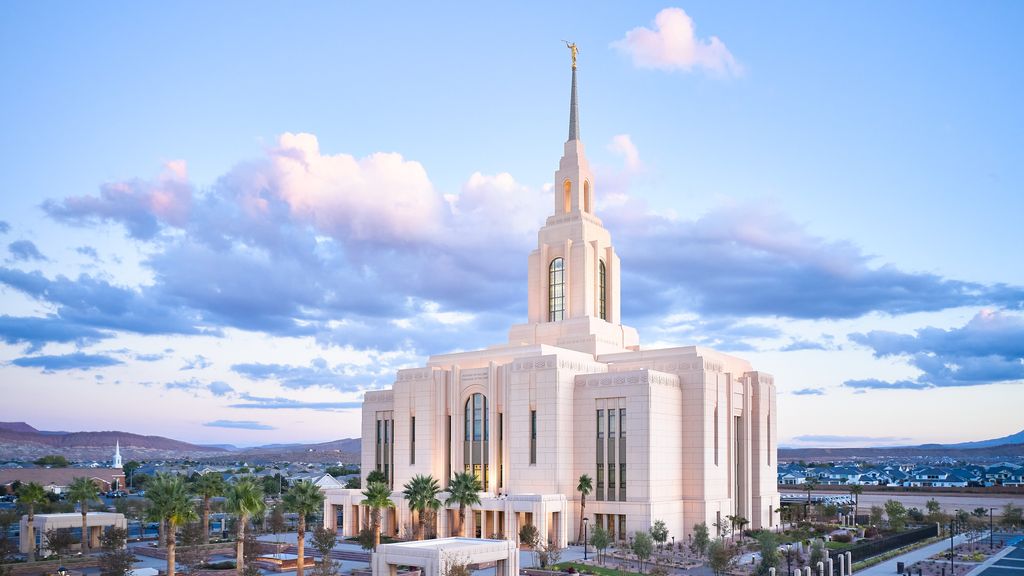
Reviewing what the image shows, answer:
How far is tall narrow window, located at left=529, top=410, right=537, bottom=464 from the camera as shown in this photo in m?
75.5

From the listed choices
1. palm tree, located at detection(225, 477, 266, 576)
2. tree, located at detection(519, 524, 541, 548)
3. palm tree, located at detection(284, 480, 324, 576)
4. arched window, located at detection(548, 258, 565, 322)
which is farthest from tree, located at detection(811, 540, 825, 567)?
arched window, located at detection(548, 258, 565, 322)

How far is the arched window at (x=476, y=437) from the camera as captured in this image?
7844cm

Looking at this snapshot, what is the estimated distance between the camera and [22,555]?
67.9 metres

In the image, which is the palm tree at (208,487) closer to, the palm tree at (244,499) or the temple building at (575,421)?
the palm tree at (244,499)

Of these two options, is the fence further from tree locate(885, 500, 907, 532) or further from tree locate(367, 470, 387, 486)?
tree locate(367, 470, 387, 486)

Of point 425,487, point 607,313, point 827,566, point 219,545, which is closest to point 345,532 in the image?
point 219,545

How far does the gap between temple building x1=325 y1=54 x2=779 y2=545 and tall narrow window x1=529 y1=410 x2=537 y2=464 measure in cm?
10

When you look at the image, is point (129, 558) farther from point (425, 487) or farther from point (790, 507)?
point (790, 507)

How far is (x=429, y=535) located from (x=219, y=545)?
53.3 feet

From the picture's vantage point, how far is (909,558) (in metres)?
69.4

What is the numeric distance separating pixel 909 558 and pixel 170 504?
51533mm

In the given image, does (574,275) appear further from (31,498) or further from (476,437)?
(31,498)

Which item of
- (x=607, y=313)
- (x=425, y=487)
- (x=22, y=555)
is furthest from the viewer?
(x=607, y=313)

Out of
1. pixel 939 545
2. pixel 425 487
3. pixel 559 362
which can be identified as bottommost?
pixel 939 545
